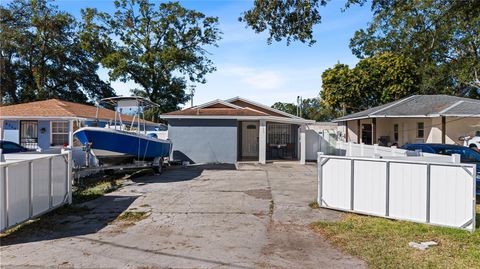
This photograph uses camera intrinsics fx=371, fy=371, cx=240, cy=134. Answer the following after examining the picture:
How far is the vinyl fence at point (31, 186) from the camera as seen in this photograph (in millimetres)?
5941

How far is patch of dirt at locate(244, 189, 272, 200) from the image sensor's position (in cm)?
986

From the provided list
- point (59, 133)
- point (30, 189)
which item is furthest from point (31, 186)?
point (59, 133)

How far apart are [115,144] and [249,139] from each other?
11.1 metres

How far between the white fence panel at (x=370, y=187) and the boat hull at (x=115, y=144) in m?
8.29

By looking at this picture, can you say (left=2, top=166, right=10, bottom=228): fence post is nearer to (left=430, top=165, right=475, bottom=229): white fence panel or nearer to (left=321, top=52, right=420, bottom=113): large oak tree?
(left=430, top=165, right=475, bottom=229): white fence panel

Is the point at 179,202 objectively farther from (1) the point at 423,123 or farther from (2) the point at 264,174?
(1) the point at 423,123

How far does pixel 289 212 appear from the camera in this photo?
813 centimetres

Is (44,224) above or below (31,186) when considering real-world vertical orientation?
below

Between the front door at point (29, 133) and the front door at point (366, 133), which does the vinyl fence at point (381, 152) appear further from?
the front door at point (29, 133)

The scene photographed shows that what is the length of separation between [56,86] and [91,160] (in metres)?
27.9

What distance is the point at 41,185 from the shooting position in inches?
284

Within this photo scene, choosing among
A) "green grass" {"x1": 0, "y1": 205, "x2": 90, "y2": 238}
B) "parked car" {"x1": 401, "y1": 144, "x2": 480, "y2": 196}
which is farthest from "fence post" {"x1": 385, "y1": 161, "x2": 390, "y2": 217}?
"green grass" {"x1": 0, "y1": 205, "x2": 90, "y2": 238}

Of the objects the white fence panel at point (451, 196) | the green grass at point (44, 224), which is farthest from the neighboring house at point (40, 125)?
the white fence panel at point (451, 196)

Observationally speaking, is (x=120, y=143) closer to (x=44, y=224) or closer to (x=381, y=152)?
(x=44, y=224)
